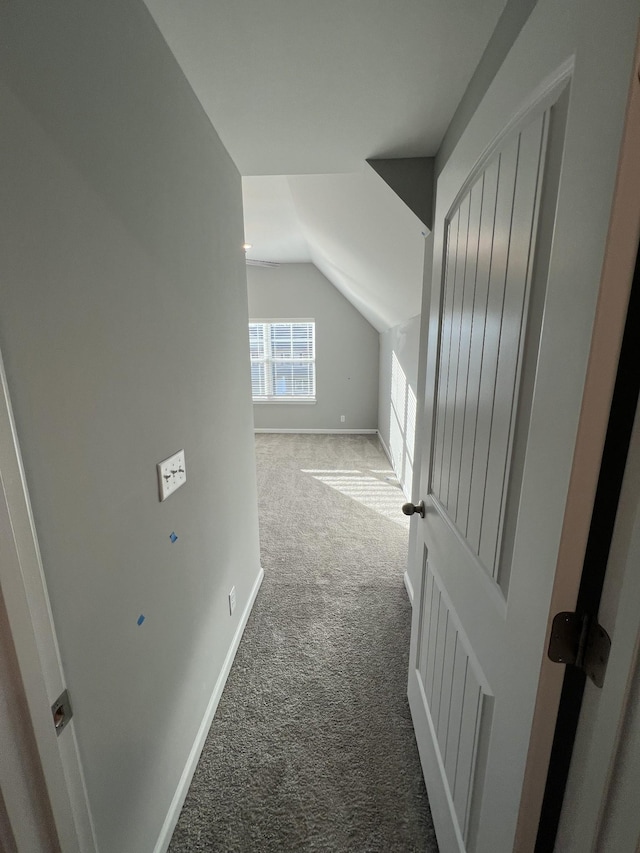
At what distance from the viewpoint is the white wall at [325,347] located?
18.4 feet

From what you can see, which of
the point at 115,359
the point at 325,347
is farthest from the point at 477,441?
the point at 325,347

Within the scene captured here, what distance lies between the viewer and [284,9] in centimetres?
87

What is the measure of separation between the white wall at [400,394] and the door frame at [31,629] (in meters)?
2.49

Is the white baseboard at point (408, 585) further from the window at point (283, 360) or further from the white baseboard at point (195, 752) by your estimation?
the window at point (283, 360)

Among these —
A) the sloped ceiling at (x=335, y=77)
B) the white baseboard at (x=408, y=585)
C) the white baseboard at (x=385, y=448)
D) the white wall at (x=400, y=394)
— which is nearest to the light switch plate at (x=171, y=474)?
the sloped ceiling at (x=335, y=77)

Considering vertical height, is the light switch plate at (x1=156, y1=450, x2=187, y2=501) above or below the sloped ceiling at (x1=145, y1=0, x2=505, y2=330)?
below

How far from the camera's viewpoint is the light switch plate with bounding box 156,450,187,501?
3.28 ft

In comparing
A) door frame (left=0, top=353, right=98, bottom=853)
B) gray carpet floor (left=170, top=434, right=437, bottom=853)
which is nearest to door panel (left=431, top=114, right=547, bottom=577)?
door frame (left=0, top=353, right=98, bottom=853)

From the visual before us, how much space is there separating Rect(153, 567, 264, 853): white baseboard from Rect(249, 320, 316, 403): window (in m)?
4.48

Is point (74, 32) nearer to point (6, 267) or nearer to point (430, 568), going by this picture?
point (6, 267)

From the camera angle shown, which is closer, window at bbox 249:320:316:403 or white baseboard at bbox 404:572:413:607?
white baseboard at bbox 404:572:413:607

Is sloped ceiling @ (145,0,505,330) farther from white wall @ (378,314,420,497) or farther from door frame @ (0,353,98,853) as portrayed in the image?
white wall @ (378,314,420,497)

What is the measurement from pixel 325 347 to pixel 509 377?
5329mm

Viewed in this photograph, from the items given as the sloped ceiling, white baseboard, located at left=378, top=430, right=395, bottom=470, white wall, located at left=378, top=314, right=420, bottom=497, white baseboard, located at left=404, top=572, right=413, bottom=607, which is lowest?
white baseboard, located at left=378, top=430, right=395, bottom=470
